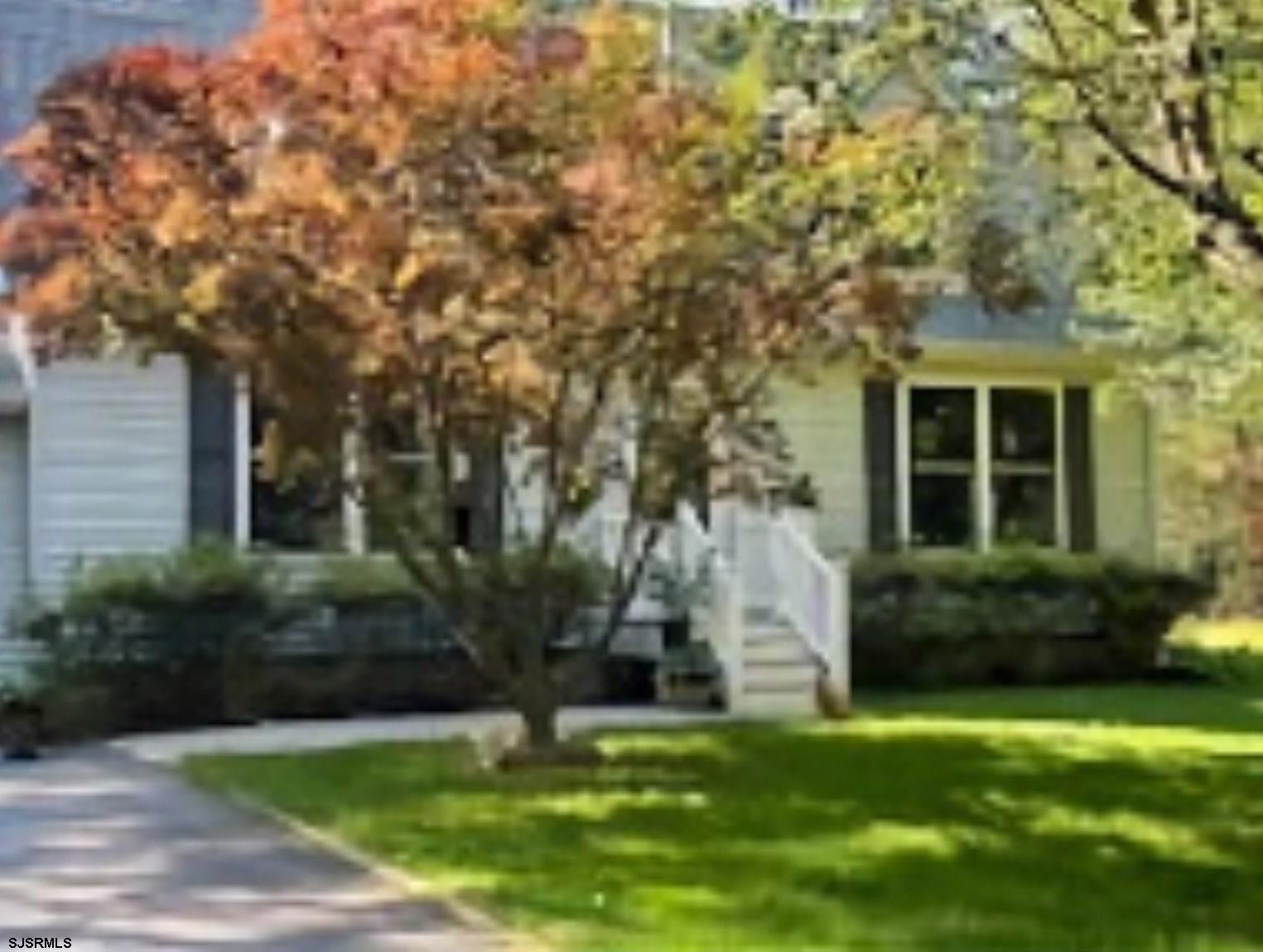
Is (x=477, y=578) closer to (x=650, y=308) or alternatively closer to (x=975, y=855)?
(x=650, y=308)

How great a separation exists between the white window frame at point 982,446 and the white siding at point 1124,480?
451mm

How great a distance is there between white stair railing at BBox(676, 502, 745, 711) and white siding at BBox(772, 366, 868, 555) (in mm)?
2516

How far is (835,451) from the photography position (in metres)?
22.6

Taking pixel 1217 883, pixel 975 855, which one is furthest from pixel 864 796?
pixel 1217 883

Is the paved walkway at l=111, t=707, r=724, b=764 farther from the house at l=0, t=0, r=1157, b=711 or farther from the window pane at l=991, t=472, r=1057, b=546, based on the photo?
the window pane at l=991, t=472, r=1057, b=546

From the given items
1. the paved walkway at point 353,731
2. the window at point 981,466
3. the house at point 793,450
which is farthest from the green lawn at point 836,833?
the window at point 981,466

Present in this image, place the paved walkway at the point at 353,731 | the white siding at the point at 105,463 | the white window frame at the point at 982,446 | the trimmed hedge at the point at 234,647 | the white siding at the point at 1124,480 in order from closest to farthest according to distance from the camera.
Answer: the paved walkway at the point at 353,731 < the trimmed hedge at the point at 234,647 < the white siding at the point at 105,463 < the white window frame at the point at 982,446 < the white siding at the point at 1124,480

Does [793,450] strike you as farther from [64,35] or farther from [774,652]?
[64,35]

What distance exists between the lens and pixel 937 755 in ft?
48.4

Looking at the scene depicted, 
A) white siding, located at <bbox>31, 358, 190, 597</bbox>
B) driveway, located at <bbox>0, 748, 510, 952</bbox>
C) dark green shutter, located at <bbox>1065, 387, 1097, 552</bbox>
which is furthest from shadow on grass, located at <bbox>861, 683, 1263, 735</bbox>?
driveway, located at <bbox>0, 748, 510, 952</bbox>

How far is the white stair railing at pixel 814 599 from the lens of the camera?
18844mm

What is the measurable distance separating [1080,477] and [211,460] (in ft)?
33.0

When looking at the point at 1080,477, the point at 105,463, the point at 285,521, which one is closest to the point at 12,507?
the point at 105,463

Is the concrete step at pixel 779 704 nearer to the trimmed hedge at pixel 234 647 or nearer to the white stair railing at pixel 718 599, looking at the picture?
the white stair railing at pixel 718 599
